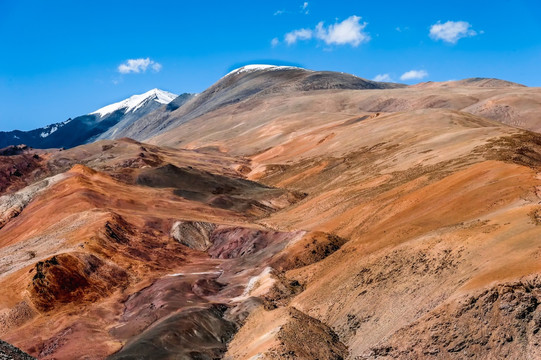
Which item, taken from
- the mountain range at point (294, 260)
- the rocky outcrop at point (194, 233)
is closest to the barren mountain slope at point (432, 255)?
the mountain range at point (294, 260)

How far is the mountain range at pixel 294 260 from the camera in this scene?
1099 inches

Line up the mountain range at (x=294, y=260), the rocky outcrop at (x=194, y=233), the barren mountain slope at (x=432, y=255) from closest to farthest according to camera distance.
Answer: the barren mountain slope at (x=432, y=255)
the mountain range at (x=294, y=260)
the rocky outcrop at (x=194, y=233)

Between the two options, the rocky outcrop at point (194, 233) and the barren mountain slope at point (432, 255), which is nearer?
the barren mountain slope at point (432, 255)

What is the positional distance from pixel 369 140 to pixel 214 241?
50380 mm

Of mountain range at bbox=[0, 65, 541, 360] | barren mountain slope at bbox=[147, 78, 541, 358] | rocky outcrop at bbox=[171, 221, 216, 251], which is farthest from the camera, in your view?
rocky outcrop at bbox=[171, 221, 216, 251]

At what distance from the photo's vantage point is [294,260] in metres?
49.6

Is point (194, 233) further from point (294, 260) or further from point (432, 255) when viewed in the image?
point (432, 255)

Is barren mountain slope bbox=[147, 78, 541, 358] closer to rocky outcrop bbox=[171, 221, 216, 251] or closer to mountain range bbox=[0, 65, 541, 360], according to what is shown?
mountain range bbox=[0, 65, 541, 360]

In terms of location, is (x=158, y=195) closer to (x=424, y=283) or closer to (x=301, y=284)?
(x=301, y=284)

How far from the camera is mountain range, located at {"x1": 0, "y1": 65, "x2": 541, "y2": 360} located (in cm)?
2792

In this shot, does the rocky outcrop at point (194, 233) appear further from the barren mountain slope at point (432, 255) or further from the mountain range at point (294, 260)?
the barren mountain slope at point (432, 255)

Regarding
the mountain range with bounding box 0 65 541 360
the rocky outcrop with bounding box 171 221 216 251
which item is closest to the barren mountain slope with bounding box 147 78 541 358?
the mountain range with bounding box 0 65 541 360

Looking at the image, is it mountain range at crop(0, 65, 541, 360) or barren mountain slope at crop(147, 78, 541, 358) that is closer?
barren mountain slope at crop(147, 78, 541, 358)

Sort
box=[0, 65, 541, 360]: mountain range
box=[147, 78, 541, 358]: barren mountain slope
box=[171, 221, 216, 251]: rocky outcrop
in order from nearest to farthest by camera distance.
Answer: box=[147, 78, 541, 358]: barren mountain slope, box=[0, 65, 541, 360]: mountain range, box=[171, 221, 216, 251]: rocky outcrop
